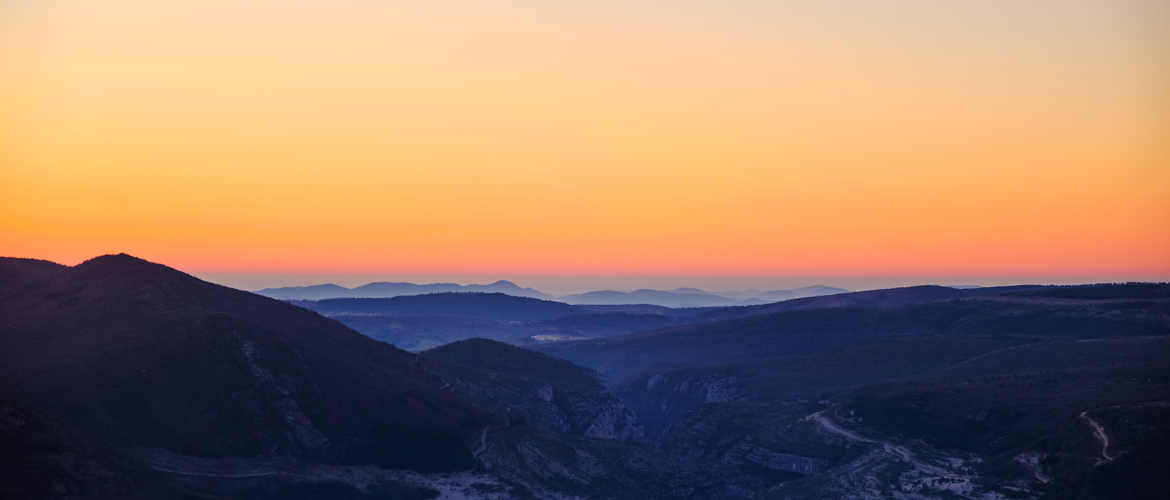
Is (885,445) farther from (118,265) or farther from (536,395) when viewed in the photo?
(118,265)

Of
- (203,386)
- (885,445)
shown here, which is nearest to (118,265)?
(203,386)

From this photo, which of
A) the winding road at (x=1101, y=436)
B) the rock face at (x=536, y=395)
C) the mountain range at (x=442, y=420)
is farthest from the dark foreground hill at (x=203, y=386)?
the winding road at (x=1101, y=436)

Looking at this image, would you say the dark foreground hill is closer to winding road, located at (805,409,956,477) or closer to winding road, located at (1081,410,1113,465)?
winding road, located at (805,409,956,477)

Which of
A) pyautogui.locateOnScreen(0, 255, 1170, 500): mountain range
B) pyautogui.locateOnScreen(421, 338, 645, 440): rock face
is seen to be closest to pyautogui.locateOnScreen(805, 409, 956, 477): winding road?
pyautogui.locateOnScreen(0, 255, 1170, 500): mountain range

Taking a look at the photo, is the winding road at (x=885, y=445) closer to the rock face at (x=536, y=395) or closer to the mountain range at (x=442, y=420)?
the mountain range at (x=442, y=420)

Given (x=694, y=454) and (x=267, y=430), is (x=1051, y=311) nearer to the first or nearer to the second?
(x=694, y=454)
